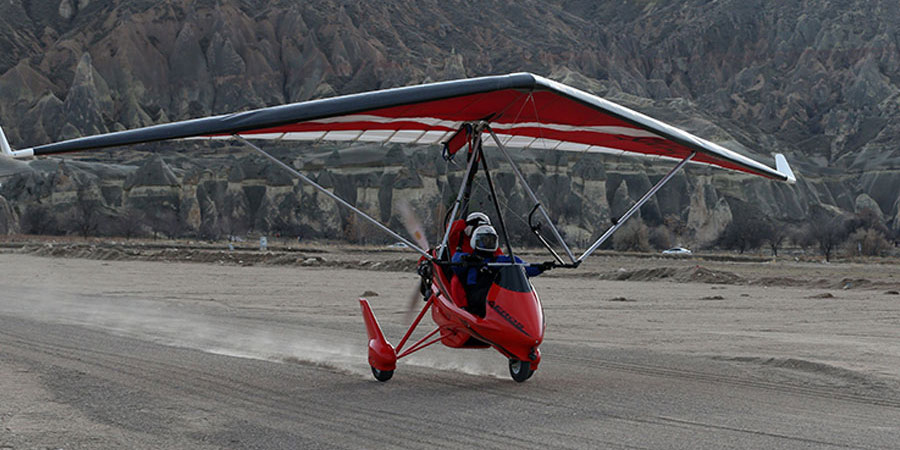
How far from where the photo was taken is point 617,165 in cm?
16038

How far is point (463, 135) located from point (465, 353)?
11.2 ft

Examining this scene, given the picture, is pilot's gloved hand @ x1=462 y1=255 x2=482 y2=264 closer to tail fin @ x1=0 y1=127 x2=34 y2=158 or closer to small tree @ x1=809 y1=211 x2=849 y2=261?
tail fin @ x1=0 y1=127 x2=34 y2=158

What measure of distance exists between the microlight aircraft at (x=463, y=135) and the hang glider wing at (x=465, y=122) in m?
0.02

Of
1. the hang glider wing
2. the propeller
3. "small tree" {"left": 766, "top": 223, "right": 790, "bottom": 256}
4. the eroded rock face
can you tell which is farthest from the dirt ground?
the eroded rock face

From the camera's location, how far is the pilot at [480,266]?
457 inches

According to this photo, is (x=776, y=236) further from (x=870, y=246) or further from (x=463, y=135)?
(x=463, y=135)

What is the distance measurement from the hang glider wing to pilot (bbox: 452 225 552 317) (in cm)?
170


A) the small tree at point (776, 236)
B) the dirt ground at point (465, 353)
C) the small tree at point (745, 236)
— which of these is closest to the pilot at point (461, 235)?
the dirt ground at point (465, 353)

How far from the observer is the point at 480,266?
38.3 feet

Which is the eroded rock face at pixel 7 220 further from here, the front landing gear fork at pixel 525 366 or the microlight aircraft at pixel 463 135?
the front landing gear fork at pixel 525 366

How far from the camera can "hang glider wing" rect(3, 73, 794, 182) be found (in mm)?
11508

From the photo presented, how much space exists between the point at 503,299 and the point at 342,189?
146m

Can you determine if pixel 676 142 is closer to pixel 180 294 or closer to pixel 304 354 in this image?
pixel 304 354

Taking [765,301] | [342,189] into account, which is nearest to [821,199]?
[342,189]
